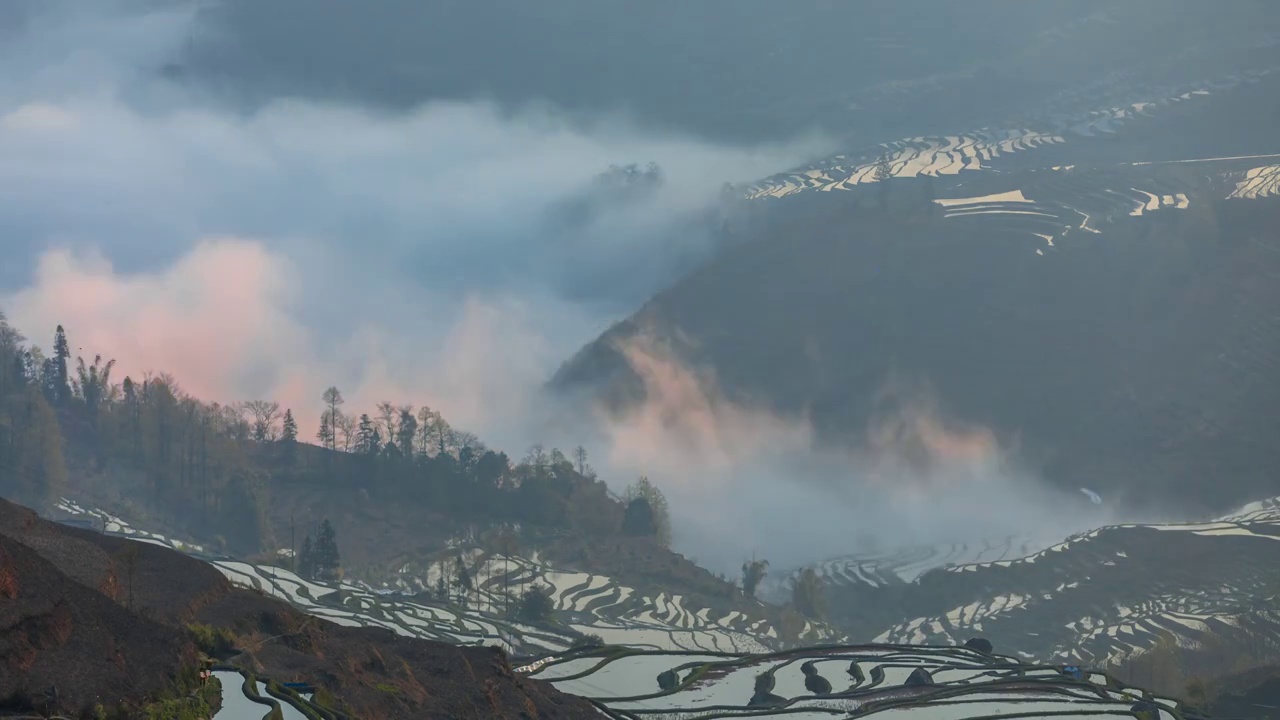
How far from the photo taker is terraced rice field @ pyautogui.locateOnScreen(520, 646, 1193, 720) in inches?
2889

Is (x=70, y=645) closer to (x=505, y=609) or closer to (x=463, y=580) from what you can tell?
(x=505, y=609)

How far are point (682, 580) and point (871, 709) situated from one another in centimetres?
8551

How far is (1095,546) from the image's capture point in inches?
7446

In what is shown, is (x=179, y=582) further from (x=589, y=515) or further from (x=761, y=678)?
(x=589, y=515)

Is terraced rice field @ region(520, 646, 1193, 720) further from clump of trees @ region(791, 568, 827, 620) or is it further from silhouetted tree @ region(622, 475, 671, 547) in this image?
silhouetted tree @ region(622, 475, 671, 547)

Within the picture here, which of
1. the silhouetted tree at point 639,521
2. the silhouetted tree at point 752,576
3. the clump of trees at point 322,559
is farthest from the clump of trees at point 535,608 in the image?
the silhouetted tree at point 639,521

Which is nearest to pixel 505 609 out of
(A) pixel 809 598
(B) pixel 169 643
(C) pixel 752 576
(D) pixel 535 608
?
(D) pixel 535 608

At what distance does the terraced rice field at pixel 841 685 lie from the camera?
241 feet

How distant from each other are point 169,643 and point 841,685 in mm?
42133

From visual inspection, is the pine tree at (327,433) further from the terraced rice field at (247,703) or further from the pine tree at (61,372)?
the terraced rice field at (247,703)

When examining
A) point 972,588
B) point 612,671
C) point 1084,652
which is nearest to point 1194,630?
point 1084,652

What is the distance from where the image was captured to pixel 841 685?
81.5 meters

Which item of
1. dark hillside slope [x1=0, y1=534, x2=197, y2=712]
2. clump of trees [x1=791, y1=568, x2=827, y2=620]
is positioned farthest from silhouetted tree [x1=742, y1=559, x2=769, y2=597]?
dark hillside slope [x1=0, y1=534, x2=197, y2=712]

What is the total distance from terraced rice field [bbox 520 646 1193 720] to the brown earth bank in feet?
32.3
